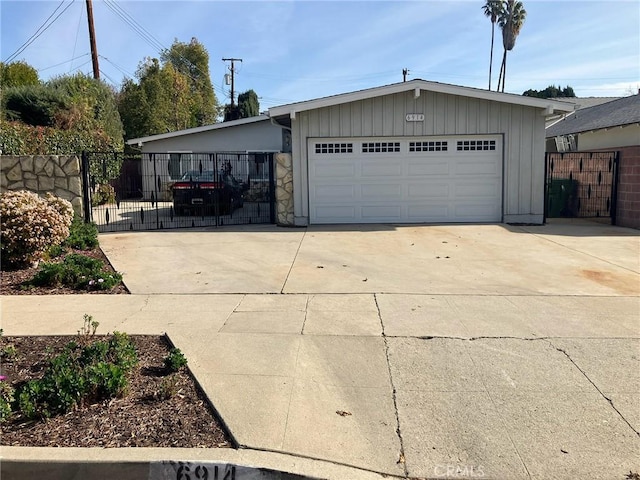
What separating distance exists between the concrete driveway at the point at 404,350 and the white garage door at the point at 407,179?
4391mm

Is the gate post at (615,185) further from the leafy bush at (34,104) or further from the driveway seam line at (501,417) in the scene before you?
the leafy bush at (34,104)

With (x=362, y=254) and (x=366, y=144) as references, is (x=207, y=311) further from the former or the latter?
(x=366, y=144)

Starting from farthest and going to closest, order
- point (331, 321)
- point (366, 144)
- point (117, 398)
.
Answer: point (366, 144) < point (331, 321) < point (117, 398)

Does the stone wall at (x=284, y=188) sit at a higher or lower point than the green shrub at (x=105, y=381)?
higher

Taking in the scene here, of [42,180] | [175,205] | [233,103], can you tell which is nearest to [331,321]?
[42,180]

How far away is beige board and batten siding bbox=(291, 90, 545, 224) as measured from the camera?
534 inches

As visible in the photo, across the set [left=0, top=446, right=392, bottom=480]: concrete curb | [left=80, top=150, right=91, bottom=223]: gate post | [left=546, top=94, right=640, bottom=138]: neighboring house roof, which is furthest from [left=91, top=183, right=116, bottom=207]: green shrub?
[left=0, top=446, right=392, bottom=480]: concrete curb

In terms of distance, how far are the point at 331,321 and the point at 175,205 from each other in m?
11.8

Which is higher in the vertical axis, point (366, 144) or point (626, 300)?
point (366, 144)

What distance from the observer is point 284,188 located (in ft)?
46.2

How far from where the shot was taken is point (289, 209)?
1416cm

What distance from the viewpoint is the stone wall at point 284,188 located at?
14.0 meters

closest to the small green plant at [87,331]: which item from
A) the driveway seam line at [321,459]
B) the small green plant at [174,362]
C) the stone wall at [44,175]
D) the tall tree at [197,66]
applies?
the small green plant at [174,362]

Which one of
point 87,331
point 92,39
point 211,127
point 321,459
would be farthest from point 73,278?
point 92,39
